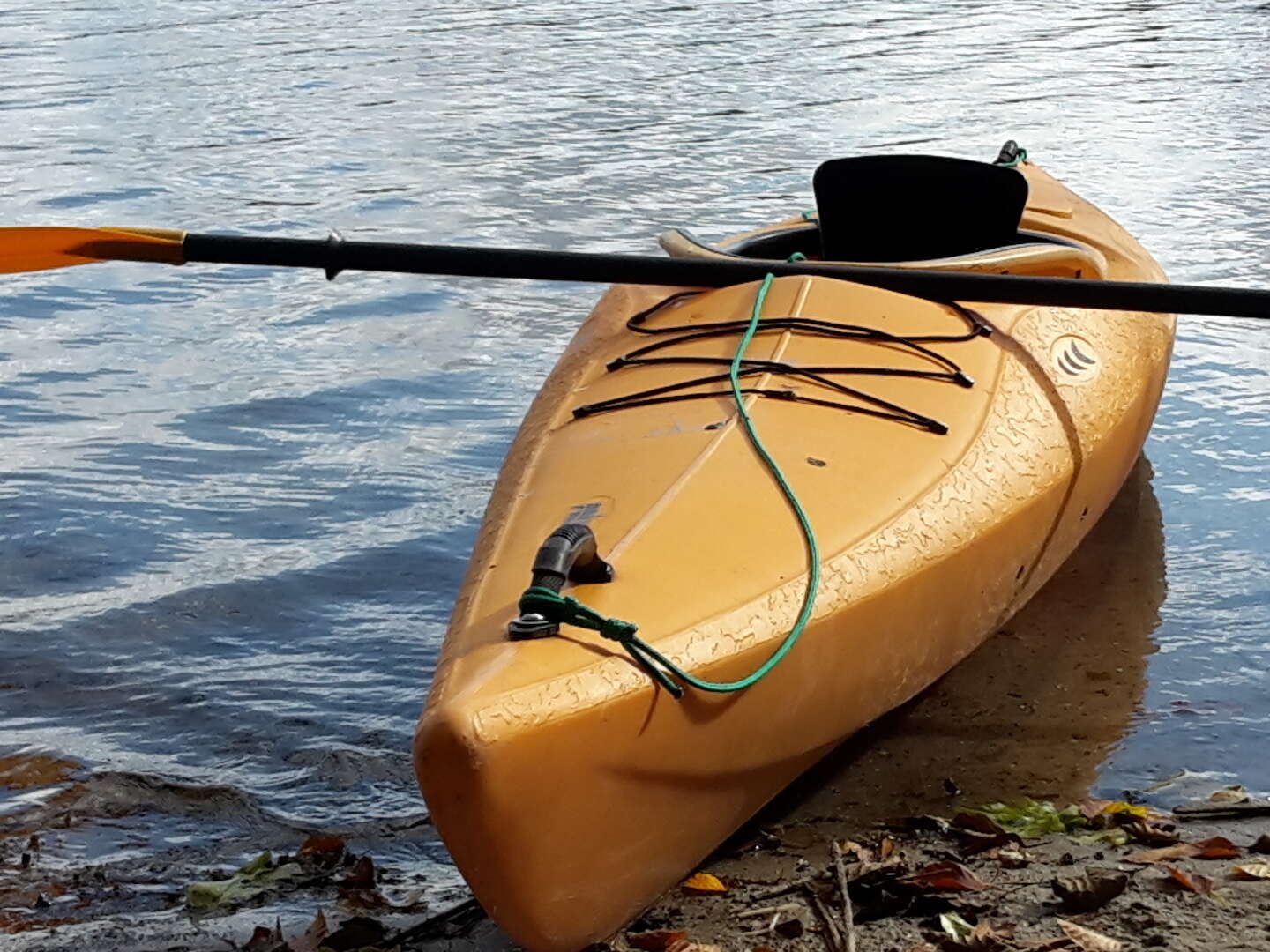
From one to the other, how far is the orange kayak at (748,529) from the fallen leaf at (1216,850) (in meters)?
0.64

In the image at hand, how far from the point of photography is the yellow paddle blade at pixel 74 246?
12.6 ft

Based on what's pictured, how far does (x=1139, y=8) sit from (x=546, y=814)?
13265mm

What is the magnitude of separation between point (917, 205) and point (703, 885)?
2206 mm

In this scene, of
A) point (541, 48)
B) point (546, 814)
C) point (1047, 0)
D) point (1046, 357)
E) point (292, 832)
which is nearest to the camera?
point (546, 814)

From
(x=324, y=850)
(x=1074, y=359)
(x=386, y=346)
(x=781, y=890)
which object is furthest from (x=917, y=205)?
(x=386, y=346)

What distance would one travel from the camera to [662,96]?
11359 mm

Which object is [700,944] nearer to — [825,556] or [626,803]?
[626,803]

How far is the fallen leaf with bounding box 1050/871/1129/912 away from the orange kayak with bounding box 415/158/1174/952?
0.55 m

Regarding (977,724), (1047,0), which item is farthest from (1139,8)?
(977,724)

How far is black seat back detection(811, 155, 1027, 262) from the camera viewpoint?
14.5 feet

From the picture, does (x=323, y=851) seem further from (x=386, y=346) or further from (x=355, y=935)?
(x=386, y=346)

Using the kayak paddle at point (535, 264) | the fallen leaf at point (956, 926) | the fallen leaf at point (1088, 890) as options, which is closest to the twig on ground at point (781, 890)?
the fallen leaf at point (956, 926)

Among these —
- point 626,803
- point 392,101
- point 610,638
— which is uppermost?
point 610,638

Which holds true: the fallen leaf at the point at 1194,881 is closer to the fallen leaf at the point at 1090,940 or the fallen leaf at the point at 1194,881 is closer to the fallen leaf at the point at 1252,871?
the fallen leaf at the point at 1252,871
